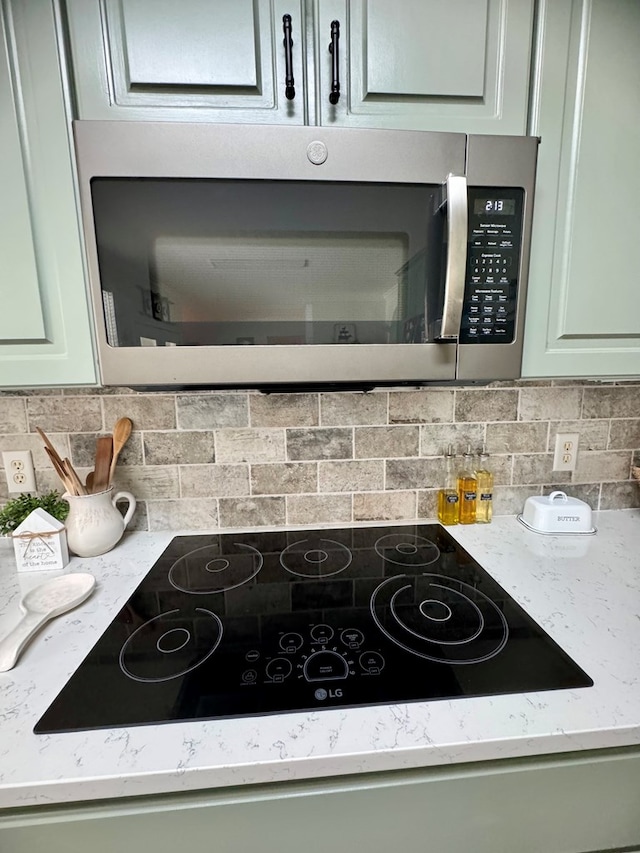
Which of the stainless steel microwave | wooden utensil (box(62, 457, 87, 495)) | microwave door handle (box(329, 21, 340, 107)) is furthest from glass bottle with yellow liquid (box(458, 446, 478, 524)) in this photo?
wooden utensil (box(62, 457, 87, 495))

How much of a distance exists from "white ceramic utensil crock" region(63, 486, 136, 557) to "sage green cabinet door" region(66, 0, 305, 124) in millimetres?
763

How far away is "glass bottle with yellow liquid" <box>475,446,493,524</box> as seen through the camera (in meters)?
1.06

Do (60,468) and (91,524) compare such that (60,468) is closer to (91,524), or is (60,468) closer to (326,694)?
(91,524)

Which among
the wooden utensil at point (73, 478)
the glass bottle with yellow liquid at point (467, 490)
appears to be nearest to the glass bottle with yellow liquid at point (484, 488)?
the glass bottle with yellow liquid at point (467, 490)

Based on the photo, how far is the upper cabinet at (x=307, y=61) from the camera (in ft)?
2.04

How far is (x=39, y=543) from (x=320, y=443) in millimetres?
698

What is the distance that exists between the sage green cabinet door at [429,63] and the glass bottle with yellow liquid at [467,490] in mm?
762

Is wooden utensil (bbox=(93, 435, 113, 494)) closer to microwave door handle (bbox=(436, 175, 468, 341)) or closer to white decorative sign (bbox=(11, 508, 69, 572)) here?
white decorative sign (bbox=(11, 508, 69, 572))

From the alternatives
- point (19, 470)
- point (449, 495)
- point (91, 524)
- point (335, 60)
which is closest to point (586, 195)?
point (335, 60)

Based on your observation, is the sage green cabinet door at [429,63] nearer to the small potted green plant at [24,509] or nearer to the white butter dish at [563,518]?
the white butter dish at [563,518]

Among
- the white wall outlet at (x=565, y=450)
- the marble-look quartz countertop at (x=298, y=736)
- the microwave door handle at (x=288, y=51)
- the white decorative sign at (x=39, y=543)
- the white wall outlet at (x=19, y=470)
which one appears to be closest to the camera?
the marble-look quartz countertop at (x=298, y=736)

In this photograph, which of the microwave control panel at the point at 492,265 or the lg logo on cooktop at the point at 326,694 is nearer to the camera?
the lg logo on cooktop at the point at 326,694

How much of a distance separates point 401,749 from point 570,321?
2.57 feet

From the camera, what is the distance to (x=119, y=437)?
964mm
